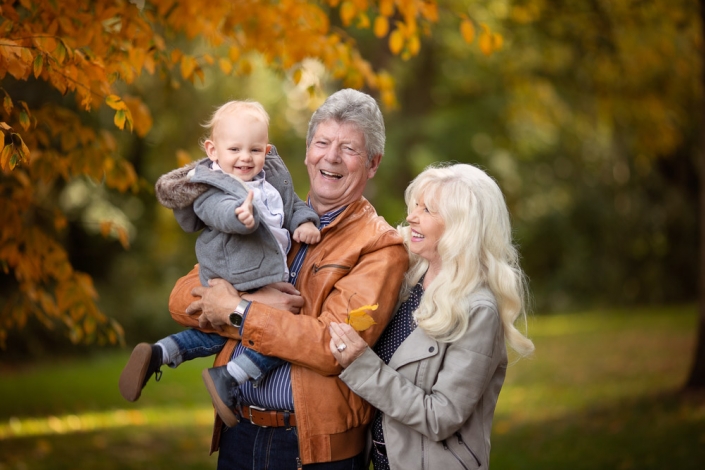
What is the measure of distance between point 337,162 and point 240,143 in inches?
15.9

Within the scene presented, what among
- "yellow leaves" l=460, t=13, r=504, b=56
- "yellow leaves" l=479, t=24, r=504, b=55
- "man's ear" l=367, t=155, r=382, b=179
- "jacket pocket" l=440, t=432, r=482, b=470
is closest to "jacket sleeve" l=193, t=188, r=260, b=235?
"man's ear" l=367, t=155, r=382, b=179

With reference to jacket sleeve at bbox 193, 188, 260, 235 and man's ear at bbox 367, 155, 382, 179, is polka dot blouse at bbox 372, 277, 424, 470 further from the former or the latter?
jacket sleeve at bbox 193, 188, 260, 235

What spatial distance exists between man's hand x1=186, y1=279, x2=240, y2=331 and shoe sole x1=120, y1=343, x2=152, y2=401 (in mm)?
236

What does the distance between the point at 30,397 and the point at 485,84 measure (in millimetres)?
9818

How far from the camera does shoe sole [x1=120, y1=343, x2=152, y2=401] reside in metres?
3.10

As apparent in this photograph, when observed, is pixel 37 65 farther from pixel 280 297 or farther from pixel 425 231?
pixel 425 231

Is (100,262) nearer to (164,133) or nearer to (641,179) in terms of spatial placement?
(164,133)

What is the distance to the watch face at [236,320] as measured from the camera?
2.97 metres

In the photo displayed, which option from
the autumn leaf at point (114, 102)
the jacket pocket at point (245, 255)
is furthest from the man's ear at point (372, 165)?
the autumn leaf at point (114, 102)

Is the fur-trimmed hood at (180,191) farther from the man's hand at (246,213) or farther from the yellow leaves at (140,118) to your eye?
the yellow leaves at (140,118)

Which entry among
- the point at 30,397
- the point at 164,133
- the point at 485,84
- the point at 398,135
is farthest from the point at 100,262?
the point at 485,84

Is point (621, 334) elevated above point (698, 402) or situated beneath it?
situated beneath

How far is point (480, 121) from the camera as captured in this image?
1523cm

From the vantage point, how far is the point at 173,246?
58.2 ft
